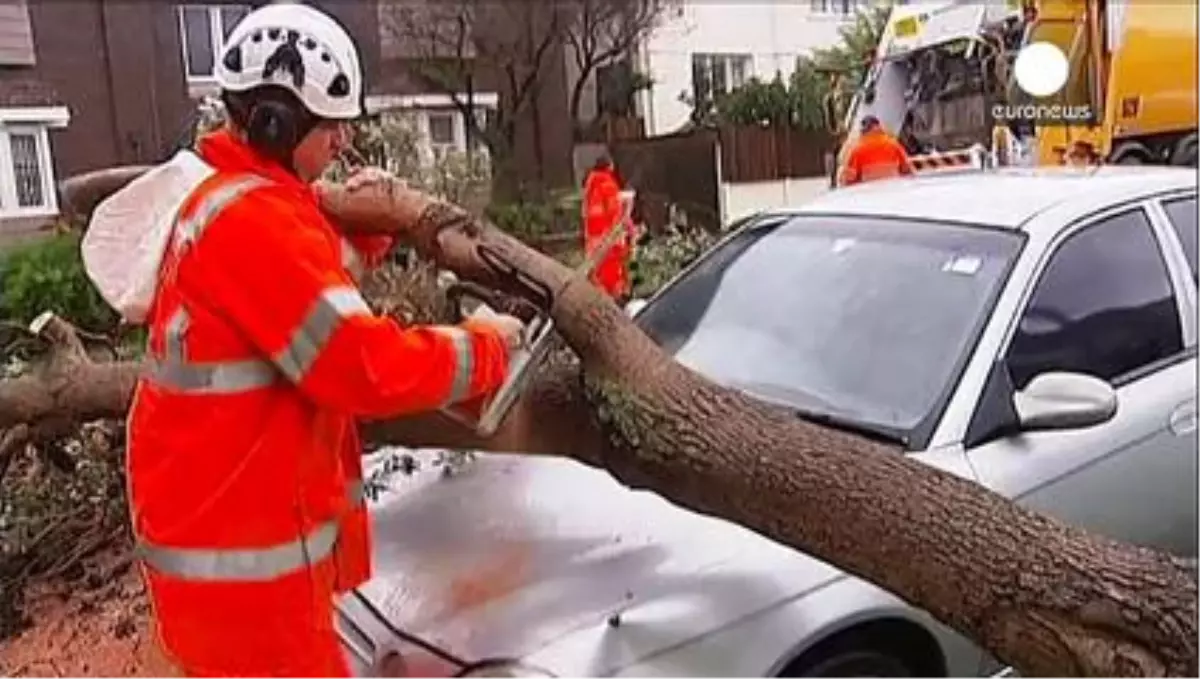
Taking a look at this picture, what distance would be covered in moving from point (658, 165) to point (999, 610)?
495 inches

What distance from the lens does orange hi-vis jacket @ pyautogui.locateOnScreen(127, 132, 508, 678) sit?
6.84 ft

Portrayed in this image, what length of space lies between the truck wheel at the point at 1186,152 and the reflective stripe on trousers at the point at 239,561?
10066mm

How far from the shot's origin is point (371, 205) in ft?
9.04

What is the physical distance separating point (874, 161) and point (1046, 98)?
6.92 ft

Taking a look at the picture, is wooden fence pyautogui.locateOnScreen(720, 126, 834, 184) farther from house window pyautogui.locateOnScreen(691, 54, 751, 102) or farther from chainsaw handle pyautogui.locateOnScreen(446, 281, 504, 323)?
chainsaw handle pyautogui.locateOnScreen(446, 281, 504, 323)

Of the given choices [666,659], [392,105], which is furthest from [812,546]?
[392,105]

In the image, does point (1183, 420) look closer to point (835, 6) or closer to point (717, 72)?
point (717, 72)

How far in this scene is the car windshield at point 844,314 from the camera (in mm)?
3309

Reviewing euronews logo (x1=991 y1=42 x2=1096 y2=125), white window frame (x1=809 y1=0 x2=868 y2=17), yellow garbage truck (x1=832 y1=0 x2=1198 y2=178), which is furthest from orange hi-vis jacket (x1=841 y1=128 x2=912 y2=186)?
white window frame (x1=809 y1=0 x2=868 y2=17)

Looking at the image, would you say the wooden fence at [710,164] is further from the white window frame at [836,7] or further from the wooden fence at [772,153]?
the white window frame at [836,7]

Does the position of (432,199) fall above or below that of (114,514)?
above

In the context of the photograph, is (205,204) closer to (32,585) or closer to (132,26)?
(32,585)

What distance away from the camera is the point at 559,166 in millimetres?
14109

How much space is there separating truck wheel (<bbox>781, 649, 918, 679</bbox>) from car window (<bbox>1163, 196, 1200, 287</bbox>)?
1.73 metres
